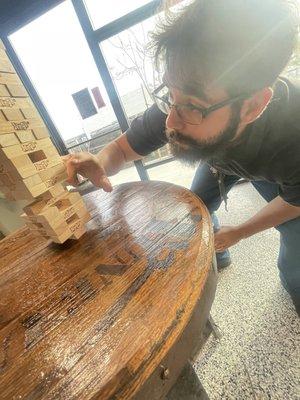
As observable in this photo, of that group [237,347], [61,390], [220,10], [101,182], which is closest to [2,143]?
[101,182]

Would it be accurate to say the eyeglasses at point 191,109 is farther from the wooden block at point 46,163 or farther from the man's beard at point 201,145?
the wooden block at point 46,163

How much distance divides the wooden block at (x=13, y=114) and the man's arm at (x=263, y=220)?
0.93 meters

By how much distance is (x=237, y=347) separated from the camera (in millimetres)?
1295

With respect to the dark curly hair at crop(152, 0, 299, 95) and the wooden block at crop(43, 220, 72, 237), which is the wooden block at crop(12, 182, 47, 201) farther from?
the dark curly hair at crop(152, 0, 299, 95)

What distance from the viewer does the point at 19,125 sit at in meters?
0.73

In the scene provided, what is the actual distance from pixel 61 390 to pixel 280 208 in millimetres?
956

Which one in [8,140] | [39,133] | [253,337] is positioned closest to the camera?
[8,140]

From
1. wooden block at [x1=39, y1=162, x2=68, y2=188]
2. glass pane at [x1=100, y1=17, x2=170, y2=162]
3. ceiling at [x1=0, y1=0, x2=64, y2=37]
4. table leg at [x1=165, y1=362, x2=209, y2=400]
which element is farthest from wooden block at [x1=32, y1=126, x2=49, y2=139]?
ceiling at [x1=0, y1=0, x2=64, y2=37]

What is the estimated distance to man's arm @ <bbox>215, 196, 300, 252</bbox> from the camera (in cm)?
100

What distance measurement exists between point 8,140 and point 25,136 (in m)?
0.07

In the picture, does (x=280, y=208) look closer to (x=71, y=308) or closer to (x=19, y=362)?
(x=71, y=308)

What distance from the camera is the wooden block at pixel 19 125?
0.69 meters

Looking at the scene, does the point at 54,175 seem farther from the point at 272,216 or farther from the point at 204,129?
the point at 272,216

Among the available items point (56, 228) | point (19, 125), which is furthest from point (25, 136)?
point (56, 228)
